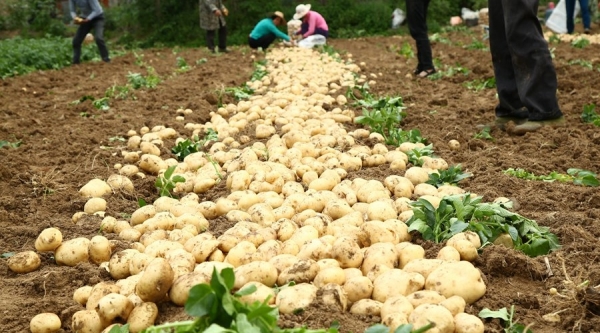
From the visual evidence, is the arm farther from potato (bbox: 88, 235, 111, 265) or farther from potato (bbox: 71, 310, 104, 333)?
potato (bbox: 71, 310, 104, 333)

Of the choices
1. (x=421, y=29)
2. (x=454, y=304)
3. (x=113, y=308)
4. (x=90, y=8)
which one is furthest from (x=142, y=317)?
(x=90, y=8)

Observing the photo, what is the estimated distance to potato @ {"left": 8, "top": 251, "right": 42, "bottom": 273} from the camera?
264cm

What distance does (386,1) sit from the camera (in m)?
23.7

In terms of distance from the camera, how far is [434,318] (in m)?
1.90

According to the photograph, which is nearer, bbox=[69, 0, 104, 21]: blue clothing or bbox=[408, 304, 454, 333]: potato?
bbox=[408, 304, 454, 333]: potato

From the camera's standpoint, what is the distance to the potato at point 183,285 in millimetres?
2143

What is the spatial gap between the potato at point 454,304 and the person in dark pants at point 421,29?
587 cm

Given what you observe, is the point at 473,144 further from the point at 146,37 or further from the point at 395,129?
the point at 146,37

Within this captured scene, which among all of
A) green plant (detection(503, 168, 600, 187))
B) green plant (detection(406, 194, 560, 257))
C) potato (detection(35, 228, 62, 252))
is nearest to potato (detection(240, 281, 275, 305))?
green plant (detection(406, 194, 560, 257))

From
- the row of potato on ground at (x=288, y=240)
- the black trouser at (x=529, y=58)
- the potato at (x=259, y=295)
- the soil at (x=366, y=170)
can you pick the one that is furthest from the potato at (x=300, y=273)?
the black trouser at (x=529, y=58)

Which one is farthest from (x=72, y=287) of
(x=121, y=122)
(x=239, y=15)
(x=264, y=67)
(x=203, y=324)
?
(x=239, y=15)

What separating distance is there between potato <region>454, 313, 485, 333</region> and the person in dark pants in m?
5.98

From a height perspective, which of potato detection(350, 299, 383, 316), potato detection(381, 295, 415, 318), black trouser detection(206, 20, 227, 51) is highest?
potato detection(381, 295, 415, 318)

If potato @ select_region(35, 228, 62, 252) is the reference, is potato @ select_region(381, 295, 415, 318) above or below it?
above
